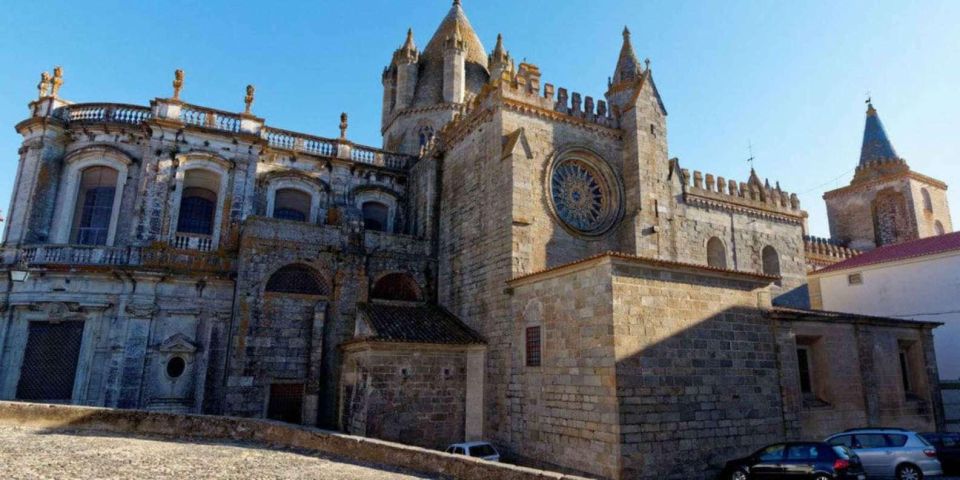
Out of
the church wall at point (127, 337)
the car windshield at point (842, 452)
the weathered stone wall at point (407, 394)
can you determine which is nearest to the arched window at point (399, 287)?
the weathered stone wall at point (407, 394)

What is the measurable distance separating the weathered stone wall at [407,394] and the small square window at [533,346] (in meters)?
2.65

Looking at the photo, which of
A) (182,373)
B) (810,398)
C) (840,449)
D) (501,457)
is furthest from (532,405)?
(182,373)

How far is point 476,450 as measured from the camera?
1472cm

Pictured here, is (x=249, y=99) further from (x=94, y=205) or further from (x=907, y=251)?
(x=907, y=251)

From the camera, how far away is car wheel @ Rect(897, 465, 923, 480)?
1241cm

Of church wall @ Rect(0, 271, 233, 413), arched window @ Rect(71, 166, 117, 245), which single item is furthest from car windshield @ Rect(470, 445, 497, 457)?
arched window @ Rect(71, 166, 117, 245)

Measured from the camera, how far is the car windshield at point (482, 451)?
48.1 ft

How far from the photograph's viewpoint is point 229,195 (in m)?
20.4

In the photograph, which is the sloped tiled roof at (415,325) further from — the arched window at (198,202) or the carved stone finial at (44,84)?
the carved stone finial at (44,84)

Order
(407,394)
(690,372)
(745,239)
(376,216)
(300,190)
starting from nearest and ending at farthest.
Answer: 1. (690,372)
2. (407,394)
3. (300,190)
4. (376,216)
5. (745,239)

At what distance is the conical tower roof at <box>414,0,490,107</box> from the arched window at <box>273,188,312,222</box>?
31.5 ft

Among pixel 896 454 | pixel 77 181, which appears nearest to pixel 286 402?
pixel 77 181

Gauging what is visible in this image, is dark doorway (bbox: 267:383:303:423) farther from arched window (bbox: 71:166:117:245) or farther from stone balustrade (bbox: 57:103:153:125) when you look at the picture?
stone balustrade (bbox: 57:103:153:125)

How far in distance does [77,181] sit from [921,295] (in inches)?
1329
